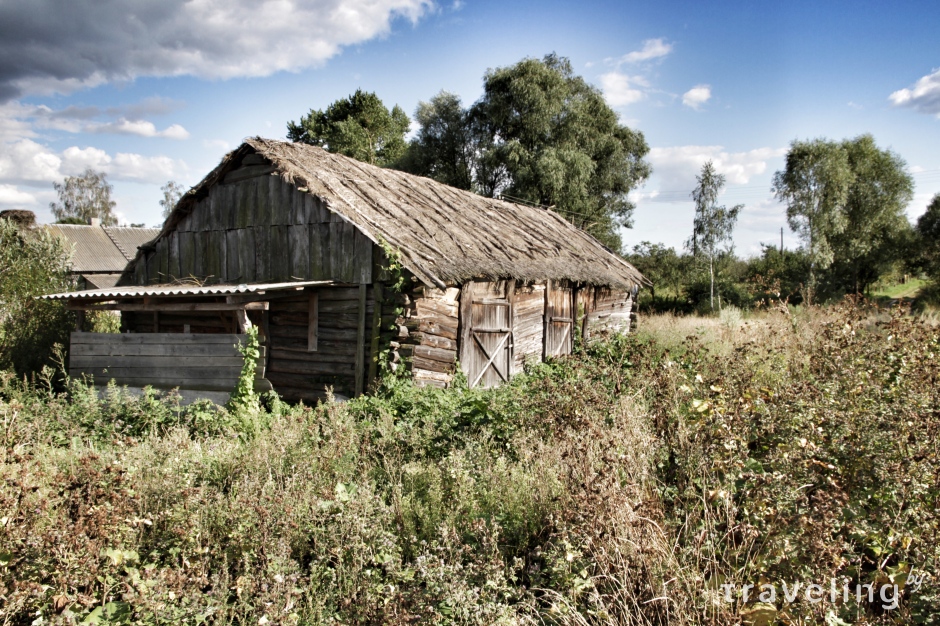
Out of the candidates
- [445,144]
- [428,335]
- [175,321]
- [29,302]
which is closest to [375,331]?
[428,335]

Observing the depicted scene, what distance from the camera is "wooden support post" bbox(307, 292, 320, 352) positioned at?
10000mm

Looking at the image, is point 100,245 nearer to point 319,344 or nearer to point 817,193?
point 319,344

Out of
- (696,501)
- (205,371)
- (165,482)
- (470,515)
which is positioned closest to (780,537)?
(696,501)

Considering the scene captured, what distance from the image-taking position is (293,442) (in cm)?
557

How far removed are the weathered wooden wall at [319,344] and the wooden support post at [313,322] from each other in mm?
41

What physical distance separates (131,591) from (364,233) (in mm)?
6727

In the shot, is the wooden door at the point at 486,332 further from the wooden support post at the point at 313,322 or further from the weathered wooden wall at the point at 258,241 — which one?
the wooden support post at the point at 313,322

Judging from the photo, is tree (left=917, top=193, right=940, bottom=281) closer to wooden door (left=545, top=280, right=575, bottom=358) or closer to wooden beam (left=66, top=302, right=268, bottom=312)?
wooden door (left=545, top=280, right=575, bottom=358)

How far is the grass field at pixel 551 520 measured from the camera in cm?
294

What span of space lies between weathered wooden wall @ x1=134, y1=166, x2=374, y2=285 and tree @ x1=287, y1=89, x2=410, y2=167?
2127cm

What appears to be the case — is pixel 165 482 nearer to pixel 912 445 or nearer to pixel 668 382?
pixel 668 382

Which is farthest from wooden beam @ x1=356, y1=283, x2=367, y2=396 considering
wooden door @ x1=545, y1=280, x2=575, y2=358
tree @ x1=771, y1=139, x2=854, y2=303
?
tree @ x1=771, y1=139, x2=854, y2=303

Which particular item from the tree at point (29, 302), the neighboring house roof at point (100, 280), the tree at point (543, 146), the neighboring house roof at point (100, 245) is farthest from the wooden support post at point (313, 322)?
the neighboring house roof at point (100, 280)

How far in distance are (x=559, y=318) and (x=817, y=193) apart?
25.3 meters
